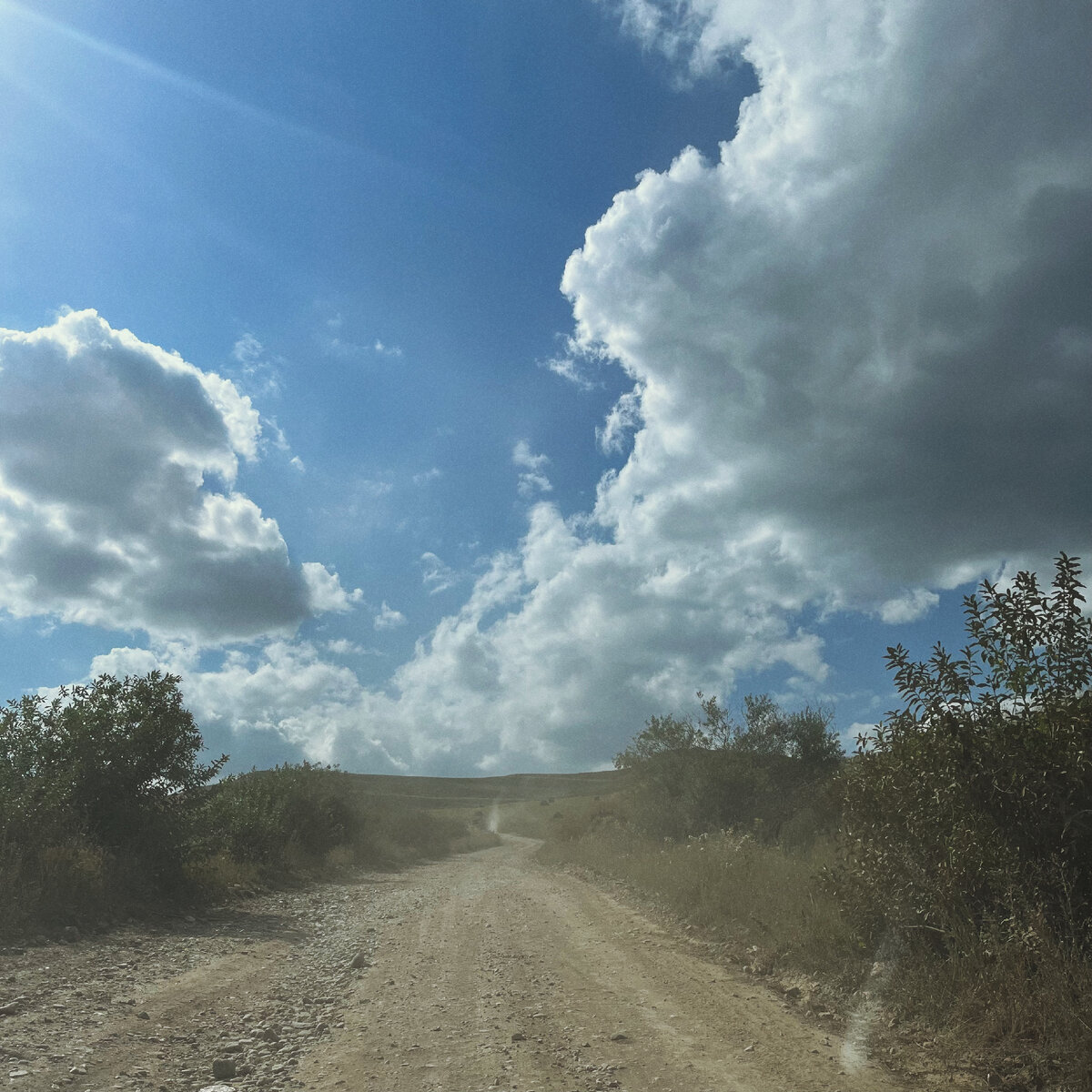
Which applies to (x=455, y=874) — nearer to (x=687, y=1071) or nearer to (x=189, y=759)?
(x=189, y=759)

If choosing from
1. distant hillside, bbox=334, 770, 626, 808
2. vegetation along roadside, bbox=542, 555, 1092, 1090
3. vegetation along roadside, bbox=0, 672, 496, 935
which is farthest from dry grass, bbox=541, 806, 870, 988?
distant hillside, bbox=334, 770, 626, 808

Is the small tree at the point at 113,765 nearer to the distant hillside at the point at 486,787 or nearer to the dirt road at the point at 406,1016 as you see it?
the dirt road at the point at 406,1016

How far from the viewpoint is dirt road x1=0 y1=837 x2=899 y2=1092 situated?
17.0 feet

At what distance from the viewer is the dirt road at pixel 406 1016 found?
519cm

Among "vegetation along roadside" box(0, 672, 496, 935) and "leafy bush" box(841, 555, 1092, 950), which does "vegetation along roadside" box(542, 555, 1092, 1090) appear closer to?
"leafy bush" box(841, 555, 1092, 950)

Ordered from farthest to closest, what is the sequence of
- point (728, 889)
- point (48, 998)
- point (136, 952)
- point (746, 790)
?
point (746, 790) → point (728, 889) → point (136, 952) → point (48, 998)

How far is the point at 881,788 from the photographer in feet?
25.4

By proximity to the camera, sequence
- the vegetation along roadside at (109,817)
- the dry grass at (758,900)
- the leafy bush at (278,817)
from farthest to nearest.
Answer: the leafy bush at (278,817), the vegetation along roadside at (109,817), the dry grass at (758,900)

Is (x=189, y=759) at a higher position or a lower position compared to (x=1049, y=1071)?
higher

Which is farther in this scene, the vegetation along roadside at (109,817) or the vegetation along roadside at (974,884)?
the vegetation along roadside at (109,817)

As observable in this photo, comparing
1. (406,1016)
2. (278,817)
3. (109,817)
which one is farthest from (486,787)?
(406,1016)

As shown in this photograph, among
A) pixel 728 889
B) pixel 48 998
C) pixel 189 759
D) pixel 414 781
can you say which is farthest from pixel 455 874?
pixel 414 781

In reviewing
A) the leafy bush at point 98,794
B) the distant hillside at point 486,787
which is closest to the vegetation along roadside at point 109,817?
the leafy bush at point 98,794

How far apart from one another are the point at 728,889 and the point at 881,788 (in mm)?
4476
